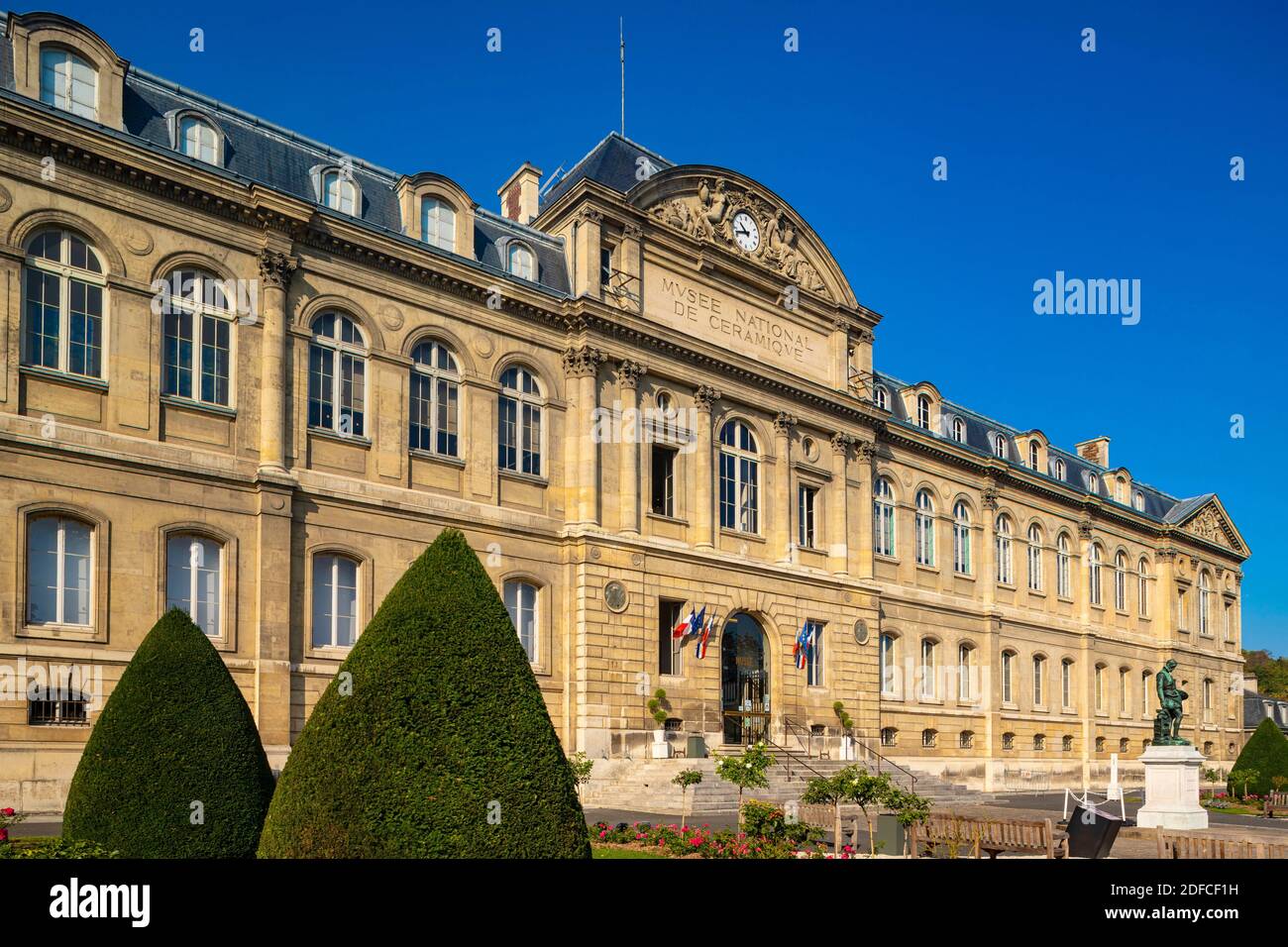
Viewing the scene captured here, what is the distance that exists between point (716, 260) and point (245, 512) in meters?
17.0

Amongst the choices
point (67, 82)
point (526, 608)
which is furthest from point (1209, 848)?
point (67, 82)

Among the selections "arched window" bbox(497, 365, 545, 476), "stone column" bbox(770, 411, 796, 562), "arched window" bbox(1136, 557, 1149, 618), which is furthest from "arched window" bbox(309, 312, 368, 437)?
"arched window" bbox(1136, 557, 1149, 618)

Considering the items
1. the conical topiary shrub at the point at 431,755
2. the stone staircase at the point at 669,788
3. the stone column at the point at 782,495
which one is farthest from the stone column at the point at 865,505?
the conical topiary shrub at the point at 431,755

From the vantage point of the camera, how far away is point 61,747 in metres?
22.5

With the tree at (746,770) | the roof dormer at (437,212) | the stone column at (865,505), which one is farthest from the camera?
the stone column at (865,505)

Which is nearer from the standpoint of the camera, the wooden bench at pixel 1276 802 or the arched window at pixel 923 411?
the wooden bench at pixel 1276 802

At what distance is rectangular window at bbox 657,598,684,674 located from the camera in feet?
109

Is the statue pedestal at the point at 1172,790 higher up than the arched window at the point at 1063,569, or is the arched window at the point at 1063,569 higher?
the arched window at the point at 1063,569

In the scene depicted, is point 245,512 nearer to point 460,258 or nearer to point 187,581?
point 187,581

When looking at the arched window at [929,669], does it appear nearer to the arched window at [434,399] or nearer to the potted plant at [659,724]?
the potted plant at [659,724]

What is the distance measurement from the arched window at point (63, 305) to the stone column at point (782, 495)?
2080 cm

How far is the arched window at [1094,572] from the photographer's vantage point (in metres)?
54.5

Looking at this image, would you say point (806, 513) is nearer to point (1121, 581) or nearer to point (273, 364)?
point (273, 364)
